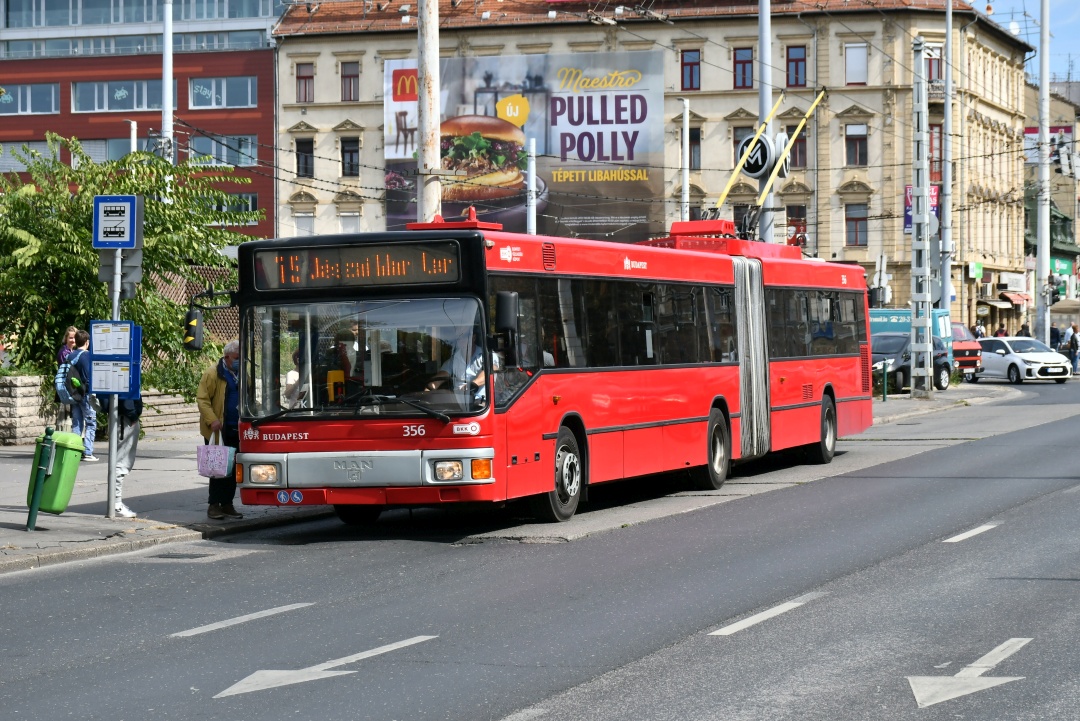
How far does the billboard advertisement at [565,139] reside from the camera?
76.0m

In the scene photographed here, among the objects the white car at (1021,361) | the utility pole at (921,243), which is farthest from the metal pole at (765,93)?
the white car at (1021,361)

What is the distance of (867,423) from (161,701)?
18.6m

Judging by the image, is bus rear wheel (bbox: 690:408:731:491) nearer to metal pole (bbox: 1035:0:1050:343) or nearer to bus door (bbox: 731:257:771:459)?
bus door (bbox: 731:257:771:459)

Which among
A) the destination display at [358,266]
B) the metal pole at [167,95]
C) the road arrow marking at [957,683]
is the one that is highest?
the metal pole at [167,95]

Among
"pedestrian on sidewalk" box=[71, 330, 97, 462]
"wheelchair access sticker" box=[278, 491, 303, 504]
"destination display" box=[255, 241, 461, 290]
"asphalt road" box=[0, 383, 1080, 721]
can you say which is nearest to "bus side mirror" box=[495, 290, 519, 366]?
"destination display" box=[255, 241, 461, 290]

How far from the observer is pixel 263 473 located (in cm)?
1451

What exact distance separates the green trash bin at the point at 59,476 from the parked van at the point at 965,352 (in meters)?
38.6

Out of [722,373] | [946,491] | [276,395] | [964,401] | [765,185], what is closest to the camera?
[276,395]

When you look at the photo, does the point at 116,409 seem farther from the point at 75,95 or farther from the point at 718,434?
the point at 75,95

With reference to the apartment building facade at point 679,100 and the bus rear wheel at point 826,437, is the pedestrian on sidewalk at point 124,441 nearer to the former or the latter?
the bus rear wheel at point 826,437

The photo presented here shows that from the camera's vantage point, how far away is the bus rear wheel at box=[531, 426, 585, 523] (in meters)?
15.4

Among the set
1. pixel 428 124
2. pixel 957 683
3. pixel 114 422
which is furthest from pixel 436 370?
pixel 957 683

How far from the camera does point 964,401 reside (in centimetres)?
3956

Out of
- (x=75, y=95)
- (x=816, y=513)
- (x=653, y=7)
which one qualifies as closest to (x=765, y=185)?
(x=816, y=513)
